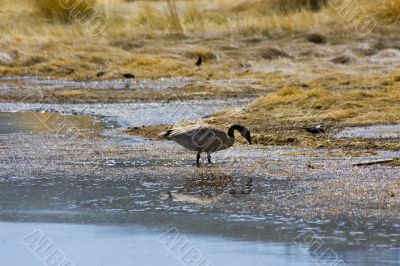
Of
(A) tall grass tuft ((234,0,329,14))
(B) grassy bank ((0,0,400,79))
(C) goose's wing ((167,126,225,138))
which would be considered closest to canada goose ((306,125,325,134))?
(C) goose's wing ((167,126,225,138))

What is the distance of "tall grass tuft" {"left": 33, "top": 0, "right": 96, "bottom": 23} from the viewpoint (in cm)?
3541

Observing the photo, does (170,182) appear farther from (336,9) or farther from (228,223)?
(336,9)

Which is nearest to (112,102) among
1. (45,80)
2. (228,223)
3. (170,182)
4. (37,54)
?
(45,80)

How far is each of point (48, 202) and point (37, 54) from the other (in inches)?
Result: 739

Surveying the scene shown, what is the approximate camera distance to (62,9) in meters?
35.8

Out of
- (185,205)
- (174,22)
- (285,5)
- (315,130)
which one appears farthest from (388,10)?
(185,205)

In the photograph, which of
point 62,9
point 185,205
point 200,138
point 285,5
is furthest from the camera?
point 285,5

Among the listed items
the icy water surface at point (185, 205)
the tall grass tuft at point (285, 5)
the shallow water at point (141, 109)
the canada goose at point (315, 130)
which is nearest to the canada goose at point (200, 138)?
the icy water surface at point (185, 205)

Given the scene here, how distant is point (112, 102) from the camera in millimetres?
22172

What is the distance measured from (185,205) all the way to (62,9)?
25964mm

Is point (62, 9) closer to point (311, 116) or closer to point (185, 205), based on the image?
point (311, 116)

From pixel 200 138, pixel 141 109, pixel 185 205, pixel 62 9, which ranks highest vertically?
pixel 62 9

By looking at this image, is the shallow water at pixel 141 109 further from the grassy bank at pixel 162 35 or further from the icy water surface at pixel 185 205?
the grassy bank at pixel 162 35

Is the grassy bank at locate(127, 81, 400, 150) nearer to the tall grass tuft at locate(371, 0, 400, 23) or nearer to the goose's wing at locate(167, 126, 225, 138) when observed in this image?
the goose's wing at locate(167, 126, 225, 138)
